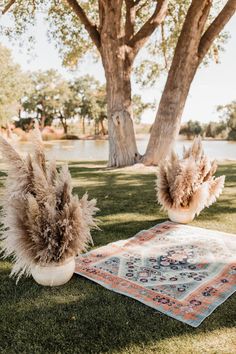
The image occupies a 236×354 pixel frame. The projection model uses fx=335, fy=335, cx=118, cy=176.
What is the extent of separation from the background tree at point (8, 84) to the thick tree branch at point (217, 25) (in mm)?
19982

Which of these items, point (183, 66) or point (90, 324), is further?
point (183, 66)

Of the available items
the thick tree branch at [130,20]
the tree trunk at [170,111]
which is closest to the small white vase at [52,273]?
the tree trunk at [170,111]

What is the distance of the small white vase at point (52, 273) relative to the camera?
2.74 meters

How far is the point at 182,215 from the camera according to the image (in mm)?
4430

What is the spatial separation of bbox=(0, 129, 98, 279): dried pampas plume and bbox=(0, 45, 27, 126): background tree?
2470 centimetres

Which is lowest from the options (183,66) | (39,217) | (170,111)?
(39,217)

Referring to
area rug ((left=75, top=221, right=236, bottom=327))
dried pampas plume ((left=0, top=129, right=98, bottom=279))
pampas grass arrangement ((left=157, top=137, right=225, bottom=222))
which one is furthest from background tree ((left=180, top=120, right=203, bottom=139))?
dried pampas plume ((left=0, top=129, right=98, bottom=279))

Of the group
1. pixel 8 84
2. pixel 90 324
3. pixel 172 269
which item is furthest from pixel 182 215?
pixel 8 84

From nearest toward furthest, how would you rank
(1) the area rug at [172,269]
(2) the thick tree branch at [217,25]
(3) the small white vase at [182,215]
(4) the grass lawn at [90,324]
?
1. (4) the grass lawn at [90,324]
2. (1) the area rug at [172,269]
3. (3) the small white vase at [182,215]
4. (2) the thick tree branch at [217,25]

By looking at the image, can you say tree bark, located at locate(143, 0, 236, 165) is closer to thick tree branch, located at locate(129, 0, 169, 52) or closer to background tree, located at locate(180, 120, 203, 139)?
thick tree branch, located at locate(129, 0, 169, 52)

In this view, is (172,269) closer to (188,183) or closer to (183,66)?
(188,183)

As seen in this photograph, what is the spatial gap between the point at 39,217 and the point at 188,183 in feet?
7.14

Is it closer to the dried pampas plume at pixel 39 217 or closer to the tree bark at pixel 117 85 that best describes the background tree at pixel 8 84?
the tree bark at pixel 117 85

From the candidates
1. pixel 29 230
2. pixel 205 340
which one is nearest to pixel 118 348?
pixel 205 340
